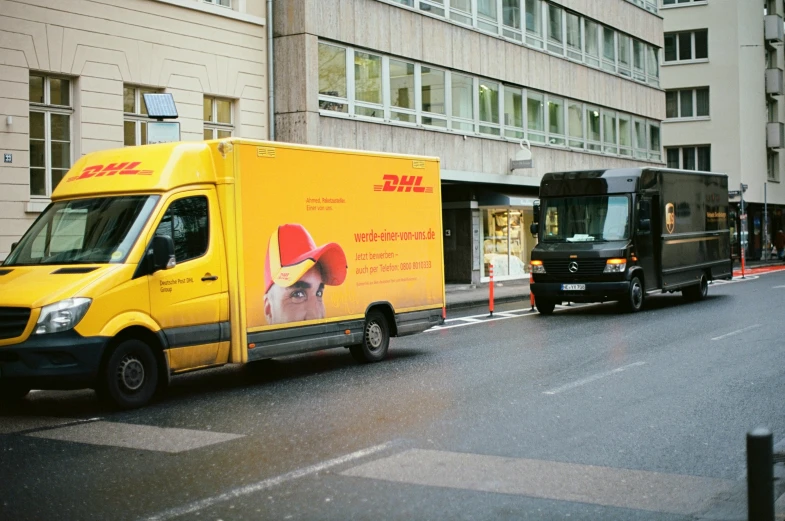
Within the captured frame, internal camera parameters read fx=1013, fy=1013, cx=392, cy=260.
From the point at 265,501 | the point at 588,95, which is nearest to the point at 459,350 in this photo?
the point at 265,501

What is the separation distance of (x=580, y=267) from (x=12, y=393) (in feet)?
42.2

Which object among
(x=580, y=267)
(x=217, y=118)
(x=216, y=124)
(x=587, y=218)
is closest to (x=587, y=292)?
(x=580, y=267)

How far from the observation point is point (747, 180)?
56062 millimetres

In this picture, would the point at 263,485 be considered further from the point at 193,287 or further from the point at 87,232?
the point at 87,232

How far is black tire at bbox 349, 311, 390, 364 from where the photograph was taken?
528 inches

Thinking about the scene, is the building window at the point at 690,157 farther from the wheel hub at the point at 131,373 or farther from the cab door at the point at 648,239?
the wheel hub at the point at 131,373

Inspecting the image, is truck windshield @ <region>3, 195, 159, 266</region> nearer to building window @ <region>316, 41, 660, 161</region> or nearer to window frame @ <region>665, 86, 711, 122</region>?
building window @ <region>316, 41, 660, 161</region>

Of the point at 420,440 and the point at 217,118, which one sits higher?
the point at 217,118

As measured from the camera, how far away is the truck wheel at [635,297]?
20781 millimetres

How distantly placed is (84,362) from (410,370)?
447 centimetres

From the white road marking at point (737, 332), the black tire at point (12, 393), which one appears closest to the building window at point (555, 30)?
the white road marking at point (737, 332)

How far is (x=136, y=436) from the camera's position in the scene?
28.2ft

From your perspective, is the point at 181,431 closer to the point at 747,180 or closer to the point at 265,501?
the point at 265,501

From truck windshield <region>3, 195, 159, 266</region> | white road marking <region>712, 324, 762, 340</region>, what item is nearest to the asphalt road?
white road marking <region>712, 324, 762, 340</region>
